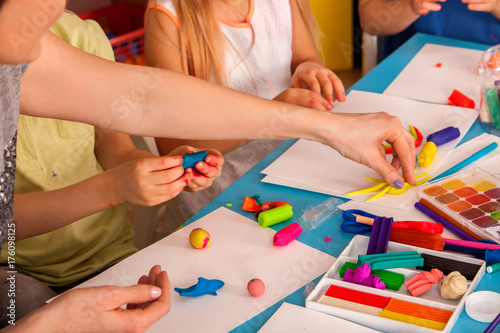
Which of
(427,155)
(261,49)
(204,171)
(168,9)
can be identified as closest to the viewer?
(204,171)


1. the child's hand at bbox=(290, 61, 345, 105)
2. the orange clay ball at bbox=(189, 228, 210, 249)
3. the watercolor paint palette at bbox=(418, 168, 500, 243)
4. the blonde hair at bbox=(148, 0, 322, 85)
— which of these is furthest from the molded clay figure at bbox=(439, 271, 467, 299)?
the blonde hair at bbox=(148, 0, 322, 85)

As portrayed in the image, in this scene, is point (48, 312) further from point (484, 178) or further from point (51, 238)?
point (484, 178)

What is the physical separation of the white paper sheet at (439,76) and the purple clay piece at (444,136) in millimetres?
146

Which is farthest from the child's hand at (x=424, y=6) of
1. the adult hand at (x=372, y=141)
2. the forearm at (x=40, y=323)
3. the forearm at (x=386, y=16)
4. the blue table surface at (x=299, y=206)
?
the forearm at (x=40, y=323)

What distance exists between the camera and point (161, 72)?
838 mm

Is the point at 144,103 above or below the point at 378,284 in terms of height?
above

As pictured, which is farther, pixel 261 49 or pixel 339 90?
pixel 261 49

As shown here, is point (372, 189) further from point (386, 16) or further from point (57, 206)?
point (386, 16)

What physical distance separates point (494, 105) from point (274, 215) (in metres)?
0.48

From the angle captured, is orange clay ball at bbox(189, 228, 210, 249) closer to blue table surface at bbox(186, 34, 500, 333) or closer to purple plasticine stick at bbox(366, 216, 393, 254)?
blue table surface at bbox(186, 34, 500, 333)

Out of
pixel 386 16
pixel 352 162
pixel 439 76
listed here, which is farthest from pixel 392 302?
pixel 386 16

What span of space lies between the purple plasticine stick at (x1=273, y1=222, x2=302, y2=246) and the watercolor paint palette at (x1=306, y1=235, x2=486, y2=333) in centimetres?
9

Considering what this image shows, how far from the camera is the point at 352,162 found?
3.07 feet

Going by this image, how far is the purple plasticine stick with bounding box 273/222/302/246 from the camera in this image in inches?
29.6
